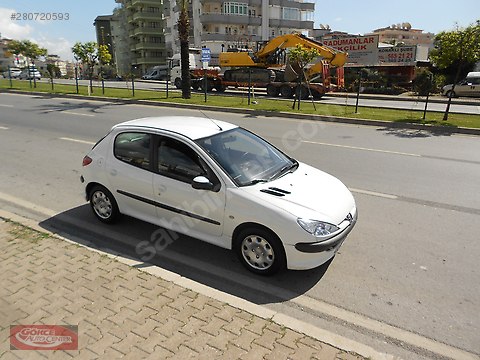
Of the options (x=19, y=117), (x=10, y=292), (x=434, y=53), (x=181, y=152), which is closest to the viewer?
(x=10, y=292)

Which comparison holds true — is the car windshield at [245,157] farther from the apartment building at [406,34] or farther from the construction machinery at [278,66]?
the apartment building at [406,34]

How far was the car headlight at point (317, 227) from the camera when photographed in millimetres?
3229

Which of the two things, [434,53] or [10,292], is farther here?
[434,53]

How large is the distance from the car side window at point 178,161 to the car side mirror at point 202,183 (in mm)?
110

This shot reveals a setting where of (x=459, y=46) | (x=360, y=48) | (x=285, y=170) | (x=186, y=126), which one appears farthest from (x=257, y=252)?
(x=360, y=48)

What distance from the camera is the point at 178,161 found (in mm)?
3924

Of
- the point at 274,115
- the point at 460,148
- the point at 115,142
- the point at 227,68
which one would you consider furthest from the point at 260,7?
the point at 115,142

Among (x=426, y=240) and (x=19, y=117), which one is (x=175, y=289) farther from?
(x=19, y=117)

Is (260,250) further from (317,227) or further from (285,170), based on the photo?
(285,170)

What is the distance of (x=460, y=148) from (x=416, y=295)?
771 cm

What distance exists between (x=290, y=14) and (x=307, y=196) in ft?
204

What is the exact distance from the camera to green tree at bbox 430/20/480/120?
443 inches

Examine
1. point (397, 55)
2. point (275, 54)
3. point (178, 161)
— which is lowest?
point (178, 161)

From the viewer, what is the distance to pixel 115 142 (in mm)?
4539
